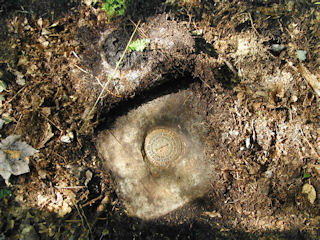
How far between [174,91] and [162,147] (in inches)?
27.5

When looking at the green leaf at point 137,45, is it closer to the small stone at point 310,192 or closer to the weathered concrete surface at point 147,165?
the weathered concrete surface at point 147,165

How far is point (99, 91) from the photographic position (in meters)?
2.56

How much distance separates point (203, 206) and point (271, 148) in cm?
104

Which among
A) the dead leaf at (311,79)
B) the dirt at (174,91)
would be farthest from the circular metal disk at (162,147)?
the dead leaf at (311,79)

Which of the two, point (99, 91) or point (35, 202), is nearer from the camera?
point (35, 202)

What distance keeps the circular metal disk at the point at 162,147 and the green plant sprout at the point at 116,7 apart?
140 cm

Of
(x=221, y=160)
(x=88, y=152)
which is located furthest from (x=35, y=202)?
(x=221, y=160)

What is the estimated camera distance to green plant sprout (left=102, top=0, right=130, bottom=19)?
8.63 feet

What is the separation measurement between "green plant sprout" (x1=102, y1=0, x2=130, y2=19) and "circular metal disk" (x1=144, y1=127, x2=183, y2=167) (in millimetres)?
1399

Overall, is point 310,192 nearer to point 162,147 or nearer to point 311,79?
point 311,79

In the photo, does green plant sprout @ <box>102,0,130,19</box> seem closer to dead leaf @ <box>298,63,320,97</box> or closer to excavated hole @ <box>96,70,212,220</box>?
excavated hole @ <box>96,70,212,220</box>

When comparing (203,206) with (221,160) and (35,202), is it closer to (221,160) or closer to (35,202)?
(221,160)

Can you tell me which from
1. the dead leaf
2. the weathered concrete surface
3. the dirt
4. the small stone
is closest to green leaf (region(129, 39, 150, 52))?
the dirt

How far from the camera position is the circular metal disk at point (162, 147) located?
114 inches
